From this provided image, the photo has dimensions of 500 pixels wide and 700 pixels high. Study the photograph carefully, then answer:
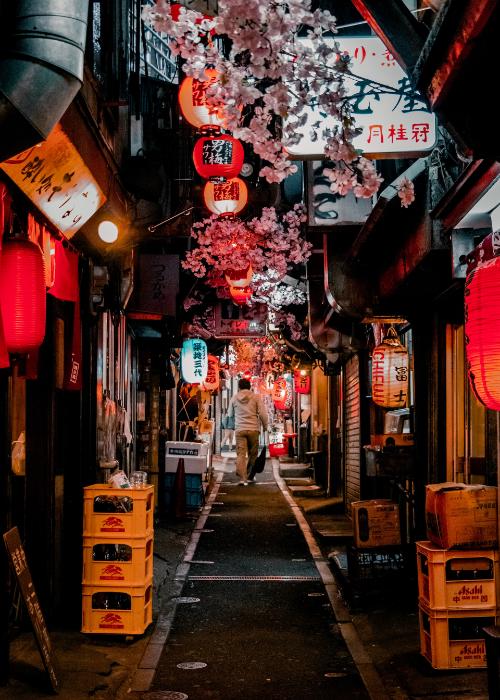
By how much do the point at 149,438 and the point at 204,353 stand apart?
373cm

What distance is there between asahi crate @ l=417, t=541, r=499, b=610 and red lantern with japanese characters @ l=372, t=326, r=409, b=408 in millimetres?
6063

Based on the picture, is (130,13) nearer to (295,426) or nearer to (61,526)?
(61,526)

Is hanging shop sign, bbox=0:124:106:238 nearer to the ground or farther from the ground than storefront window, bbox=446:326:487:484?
farther from the ground

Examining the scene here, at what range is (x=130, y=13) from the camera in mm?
14859

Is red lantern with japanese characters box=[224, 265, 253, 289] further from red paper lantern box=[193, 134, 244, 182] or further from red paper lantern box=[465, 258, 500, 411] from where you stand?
red paper lantern box=[465, 258, 500, 411]

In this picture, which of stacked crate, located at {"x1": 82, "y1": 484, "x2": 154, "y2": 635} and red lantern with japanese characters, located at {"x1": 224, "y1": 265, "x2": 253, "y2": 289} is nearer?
stacked crate, located at {"x1": 82, "y1": 484, "x2": 154, "y2": 635}

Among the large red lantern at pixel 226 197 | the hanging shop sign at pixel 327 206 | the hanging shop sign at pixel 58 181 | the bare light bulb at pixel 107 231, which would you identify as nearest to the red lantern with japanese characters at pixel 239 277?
the large red lantern at pixel 226 197

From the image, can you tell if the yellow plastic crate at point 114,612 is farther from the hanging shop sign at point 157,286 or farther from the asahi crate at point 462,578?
the hanging shop sign at point 157,286

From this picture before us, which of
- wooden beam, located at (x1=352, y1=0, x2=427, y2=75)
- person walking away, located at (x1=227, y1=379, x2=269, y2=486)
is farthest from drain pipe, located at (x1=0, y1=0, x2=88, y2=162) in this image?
person walking away, located at (x1=227, y1=379, x2=269, y2=486)

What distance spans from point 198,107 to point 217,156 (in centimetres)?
Result: 172

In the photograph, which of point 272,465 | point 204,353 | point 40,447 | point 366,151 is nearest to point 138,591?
point 40,447

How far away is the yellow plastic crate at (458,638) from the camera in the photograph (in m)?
8.37

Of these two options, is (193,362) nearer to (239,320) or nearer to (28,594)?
(239,320)

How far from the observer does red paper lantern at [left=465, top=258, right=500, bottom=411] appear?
639 cm
